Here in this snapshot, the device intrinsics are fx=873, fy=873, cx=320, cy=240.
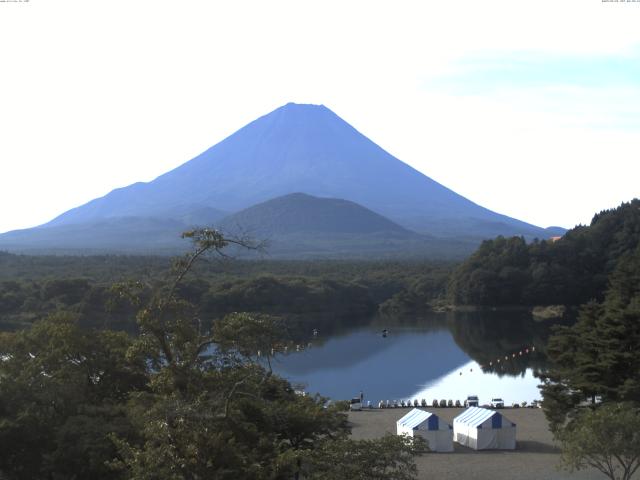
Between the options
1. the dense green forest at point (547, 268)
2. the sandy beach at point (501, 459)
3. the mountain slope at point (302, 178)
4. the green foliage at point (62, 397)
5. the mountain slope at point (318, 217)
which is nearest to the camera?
the green foliage at point (62, 397)

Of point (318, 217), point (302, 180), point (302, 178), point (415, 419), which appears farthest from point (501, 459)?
point (302, 178)

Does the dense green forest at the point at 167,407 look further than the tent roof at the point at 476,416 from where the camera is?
No

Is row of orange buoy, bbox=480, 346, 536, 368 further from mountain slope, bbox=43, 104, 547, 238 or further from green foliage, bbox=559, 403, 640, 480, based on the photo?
mountain slope, bbox=43, 104, 547, 238

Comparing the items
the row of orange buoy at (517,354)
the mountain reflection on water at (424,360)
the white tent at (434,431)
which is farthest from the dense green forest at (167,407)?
the row of orange buoy at (517,354)

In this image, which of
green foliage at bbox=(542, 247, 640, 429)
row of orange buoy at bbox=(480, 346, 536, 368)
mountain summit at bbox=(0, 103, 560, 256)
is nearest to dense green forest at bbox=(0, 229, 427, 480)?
green foliage at bbox=(542, 247, 640, 429)

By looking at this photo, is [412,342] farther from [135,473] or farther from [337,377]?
[135,473]

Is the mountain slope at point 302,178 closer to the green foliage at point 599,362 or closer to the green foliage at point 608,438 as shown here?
the green foliage at point 599,362

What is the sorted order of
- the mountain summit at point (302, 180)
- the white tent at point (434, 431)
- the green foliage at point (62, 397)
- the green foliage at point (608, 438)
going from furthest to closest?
the mountain summit at point (302, 180)
the white tent at point (434, 431)
the green foliage at point (608, 438)
the green foliage at point (62, 397)

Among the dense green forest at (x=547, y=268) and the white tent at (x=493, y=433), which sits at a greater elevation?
the dense green forest at (x=547, y=268)
